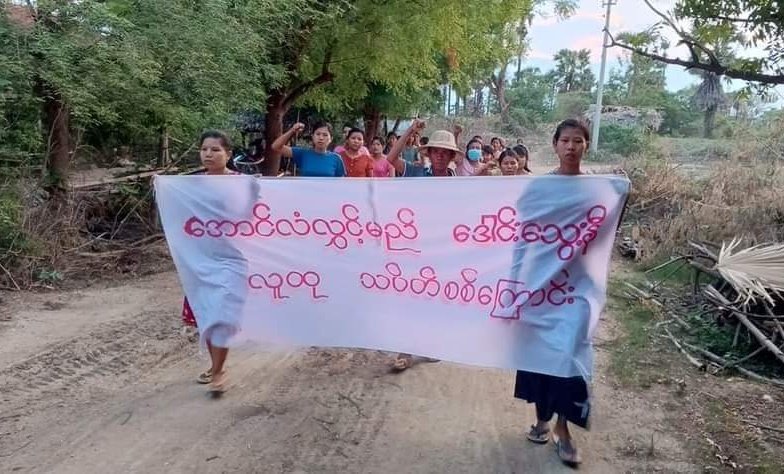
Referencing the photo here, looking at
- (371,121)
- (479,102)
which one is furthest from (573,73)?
(371,121)

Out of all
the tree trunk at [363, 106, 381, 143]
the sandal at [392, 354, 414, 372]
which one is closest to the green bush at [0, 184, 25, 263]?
the sandal at [392, 354, 414, 372]

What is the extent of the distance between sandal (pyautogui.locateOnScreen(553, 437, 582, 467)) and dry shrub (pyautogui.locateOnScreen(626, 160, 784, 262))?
15.0ft

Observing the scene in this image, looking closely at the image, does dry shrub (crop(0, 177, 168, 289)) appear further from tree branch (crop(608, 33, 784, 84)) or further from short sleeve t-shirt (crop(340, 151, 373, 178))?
tree branch (crop(608, 33, 784, 84))

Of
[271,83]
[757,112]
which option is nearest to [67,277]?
[271,83]

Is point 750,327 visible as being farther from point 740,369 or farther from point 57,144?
point 57,144

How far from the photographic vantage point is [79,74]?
654 centimetres

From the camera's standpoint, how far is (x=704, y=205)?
9.05 m

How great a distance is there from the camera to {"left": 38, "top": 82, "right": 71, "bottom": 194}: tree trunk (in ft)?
24.6

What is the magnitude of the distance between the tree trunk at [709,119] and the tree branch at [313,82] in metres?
31.9

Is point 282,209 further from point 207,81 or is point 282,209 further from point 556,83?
point 556,83

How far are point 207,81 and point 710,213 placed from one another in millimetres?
6798

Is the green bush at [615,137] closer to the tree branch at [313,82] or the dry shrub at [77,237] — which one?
the tree branch at [313,82]

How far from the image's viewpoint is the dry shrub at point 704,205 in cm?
772

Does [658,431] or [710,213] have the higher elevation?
[710,213]
